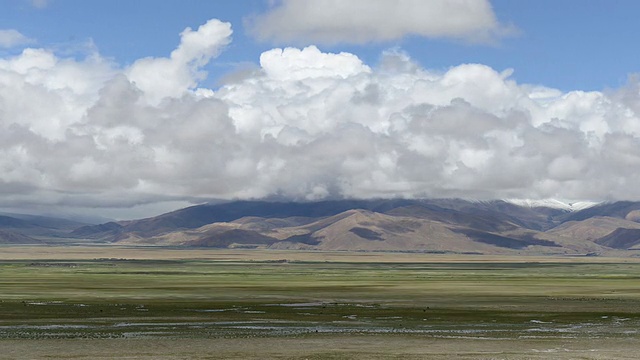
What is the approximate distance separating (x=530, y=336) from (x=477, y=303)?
1544 inches

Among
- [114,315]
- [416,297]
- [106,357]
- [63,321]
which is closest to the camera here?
[106,357]

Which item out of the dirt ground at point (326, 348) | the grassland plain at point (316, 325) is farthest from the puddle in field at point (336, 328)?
the dirt ground at point (326, 348)

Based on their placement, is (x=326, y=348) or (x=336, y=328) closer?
(x=326, y=348)

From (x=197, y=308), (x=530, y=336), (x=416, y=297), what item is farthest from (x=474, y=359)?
(x=416, y=297)

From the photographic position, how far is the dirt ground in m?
57.2

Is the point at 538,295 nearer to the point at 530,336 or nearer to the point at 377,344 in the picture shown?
the point at 530,336

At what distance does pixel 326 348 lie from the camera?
6153 cm

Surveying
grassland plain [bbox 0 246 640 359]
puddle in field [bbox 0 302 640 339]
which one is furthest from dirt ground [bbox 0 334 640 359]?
puddle in field [bbox 0 302 640 339]

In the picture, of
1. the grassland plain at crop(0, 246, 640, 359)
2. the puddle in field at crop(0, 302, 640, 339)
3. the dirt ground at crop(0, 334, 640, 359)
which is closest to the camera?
the dirt ground at crop(0, 334, 640, 359)

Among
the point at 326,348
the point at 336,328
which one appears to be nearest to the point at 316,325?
the point at 336,328

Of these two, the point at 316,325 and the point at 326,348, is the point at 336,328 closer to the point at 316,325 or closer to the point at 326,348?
the point at 316,325

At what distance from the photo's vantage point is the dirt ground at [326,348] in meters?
57.2

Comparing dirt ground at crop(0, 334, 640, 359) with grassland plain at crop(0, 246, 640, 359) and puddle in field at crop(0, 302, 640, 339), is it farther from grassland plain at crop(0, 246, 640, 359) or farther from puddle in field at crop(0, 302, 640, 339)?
puddle in field at crop(0, 302, 640, 339)

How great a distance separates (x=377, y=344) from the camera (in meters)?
63.7
